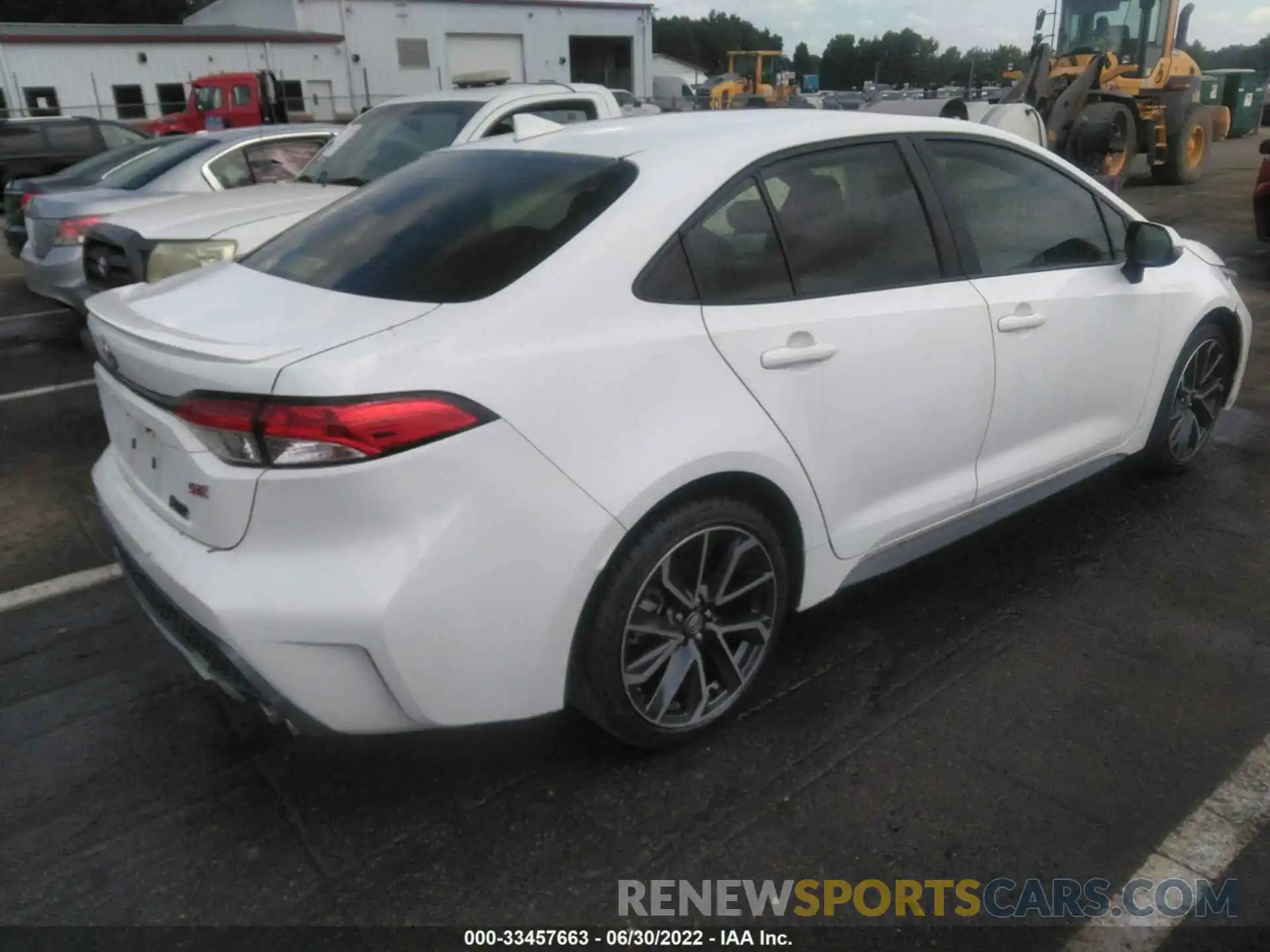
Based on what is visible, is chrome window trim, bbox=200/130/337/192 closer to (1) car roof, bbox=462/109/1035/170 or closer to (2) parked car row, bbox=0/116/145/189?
(1) car roof, bbox=462/109/1035/170

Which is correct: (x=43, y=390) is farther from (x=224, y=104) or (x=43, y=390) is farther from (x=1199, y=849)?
(x=224, y=104)

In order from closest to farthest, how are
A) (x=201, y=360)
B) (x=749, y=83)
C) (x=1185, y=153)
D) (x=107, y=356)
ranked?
(x=201, y=360), (x=107, y=356), (x=1185, y=153), (x=749, y=83)

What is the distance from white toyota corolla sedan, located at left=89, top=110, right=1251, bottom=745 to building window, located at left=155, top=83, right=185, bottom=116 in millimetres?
35340

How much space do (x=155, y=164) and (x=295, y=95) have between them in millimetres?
30171

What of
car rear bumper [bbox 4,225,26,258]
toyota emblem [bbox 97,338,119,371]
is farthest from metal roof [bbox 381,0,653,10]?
toyota emblem [bbox 97,338,119,371]

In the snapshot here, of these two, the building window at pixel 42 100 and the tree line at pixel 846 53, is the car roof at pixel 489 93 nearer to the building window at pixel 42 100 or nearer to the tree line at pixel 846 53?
the building window at pixel 42 100

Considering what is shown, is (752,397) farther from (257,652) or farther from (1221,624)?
(1221,624)

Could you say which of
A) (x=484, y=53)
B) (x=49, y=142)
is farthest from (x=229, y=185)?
(x=484, y=53)

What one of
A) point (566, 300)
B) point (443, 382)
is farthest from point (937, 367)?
point (443, 382)

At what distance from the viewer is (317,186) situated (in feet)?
22.0

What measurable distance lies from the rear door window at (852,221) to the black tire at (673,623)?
0.74m

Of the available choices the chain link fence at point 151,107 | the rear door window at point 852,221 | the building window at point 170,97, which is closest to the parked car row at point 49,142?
the chain link fence at point 151,107

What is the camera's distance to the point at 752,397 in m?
2.63

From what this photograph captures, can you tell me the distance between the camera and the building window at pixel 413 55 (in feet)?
123
